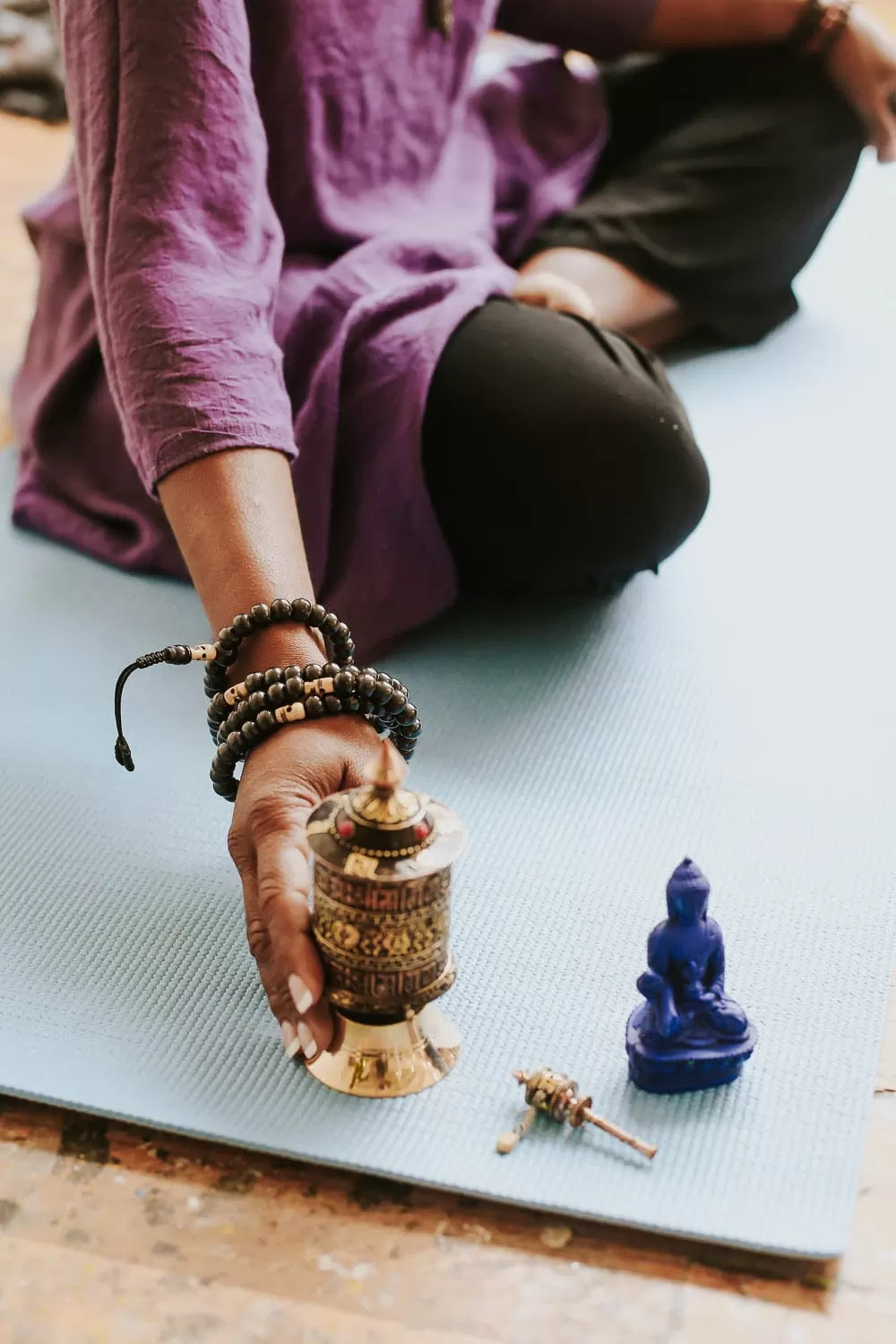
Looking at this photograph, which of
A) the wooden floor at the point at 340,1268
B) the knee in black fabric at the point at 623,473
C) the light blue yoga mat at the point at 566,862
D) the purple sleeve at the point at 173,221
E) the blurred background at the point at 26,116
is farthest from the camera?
the blurred background at the point at 26,116

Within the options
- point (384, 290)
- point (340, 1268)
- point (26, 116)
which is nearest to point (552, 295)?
point (384, 290)

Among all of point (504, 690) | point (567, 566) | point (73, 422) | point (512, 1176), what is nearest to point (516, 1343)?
point (512, 1176)

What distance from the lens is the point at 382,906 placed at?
0.83m

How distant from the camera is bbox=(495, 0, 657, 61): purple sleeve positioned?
6.06ft

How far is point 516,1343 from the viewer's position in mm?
790

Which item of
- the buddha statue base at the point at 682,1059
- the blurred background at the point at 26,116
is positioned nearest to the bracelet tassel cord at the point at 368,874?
the buddha statue base at the point at 682,1059

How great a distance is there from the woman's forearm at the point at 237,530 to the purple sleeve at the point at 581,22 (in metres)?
1.00

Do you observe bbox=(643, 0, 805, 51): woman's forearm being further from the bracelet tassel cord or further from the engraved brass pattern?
the engraved brass pattern

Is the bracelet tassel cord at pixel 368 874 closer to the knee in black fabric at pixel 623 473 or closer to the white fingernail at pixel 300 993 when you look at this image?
the white fingernail at pixel 300 993

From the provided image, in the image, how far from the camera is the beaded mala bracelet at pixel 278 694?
1003 mm

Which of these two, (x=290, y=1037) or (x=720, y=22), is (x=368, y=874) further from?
(x=720, y=22)

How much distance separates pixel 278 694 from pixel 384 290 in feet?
1.91

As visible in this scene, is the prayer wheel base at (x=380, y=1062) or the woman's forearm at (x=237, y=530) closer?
the prayer wheel base at (x=380, y=1062)

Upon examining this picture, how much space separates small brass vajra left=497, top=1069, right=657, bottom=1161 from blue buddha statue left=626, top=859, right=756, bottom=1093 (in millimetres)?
49
